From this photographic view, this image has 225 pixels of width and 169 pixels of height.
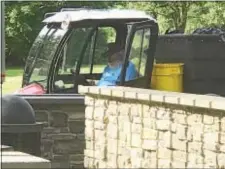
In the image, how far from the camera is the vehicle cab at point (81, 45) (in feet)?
32.8

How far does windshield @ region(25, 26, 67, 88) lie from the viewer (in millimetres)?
10203

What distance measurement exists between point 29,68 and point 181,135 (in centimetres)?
345

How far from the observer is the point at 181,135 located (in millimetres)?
7824

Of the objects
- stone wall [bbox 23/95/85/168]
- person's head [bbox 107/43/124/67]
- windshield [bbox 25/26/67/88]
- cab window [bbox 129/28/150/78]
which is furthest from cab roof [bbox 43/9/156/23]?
stone wall [bbox 23/95/85/168]

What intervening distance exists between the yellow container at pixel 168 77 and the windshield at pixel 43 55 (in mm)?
1378

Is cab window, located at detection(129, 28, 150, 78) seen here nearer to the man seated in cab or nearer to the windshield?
the man seated in cab

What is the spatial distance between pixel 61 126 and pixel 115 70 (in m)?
1.10

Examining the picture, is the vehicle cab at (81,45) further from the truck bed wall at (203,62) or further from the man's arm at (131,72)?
the truck bed wall at (203,62)

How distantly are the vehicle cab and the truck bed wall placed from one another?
2.06ft

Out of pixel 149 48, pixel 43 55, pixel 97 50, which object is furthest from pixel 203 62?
pixel 43 55

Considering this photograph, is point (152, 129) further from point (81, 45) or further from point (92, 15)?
point (81, 45)

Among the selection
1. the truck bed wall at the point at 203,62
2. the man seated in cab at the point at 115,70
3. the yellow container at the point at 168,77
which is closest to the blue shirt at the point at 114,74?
the man seated in cab at the point at 115,70

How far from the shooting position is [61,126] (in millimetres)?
9500

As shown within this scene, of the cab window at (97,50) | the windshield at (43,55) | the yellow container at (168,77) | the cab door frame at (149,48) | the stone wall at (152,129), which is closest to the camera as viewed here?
the stone wall at (152,129)
